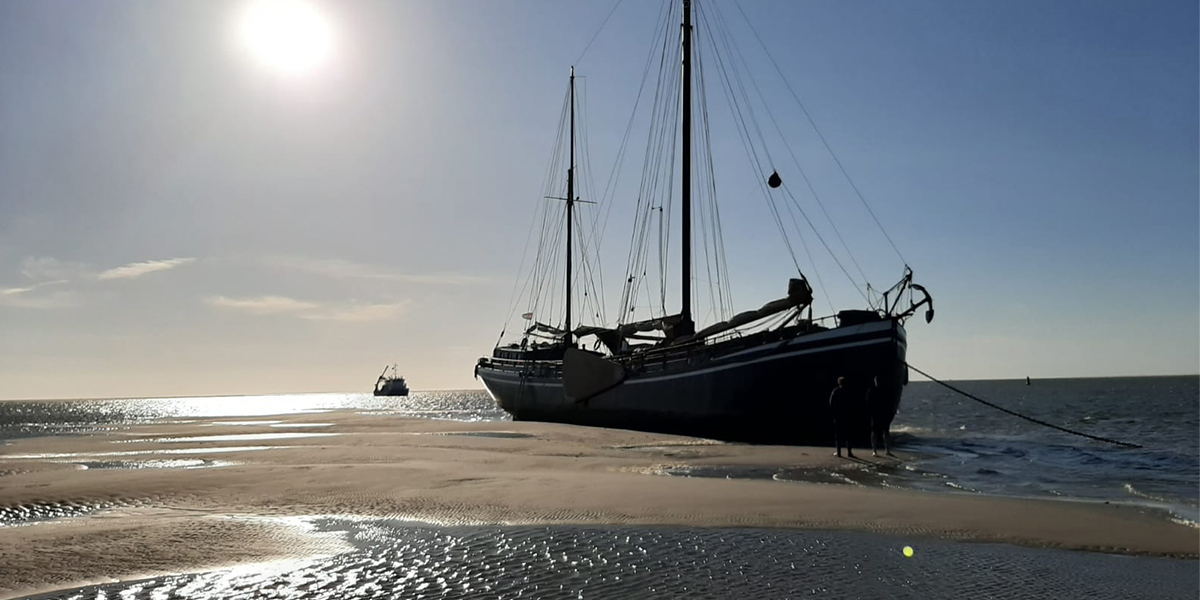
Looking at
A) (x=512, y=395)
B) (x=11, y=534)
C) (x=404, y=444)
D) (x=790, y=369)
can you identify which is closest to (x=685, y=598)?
(x=11, y=534)

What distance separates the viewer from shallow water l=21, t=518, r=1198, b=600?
229 inches

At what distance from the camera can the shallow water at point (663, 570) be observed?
5812 millimetres

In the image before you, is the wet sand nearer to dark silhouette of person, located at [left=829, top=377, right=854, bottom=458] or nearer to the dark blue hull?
dark silhouette of person, located at [left=829, top=377, right=854, bottom=458]

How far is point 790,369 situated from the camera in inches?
1036

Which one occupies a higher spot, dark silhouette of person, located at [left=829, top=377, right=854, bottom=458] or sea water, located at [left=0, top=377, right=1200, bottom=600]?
dark silhouette of person, located at [left=829, top=377, right=854, bottom=458]

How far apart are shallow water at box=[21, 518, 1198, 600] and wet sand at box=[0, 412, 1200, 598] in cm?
54

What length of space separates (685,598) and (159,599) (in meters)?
A: 3.75

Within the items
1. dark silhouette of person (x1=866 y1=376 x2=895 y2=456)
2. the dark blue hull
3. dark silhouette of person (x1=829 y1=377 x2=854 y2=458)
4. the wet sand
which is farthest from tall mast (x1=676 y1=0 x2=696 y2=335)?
the wet sand

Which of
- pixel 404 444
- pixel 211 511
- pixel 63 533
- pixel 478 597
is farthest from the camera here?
pixel 404 444

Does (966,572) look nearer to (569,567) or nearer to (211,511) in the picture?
(569,567)

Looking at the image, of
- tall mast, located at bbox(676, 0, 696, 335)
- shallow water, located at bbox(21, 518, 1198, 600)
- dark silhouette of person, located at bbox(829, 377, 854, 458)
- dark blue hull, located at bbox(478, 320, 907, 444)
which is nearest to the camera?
shallow water, located at bbox(21, 518, 1198, 600)

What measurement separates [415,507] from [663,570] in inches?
179

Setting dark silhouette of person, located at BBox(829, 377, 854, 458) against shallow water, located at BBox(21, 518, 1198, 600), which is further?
dark silhouette of person, located at BBox(829, 377, 854, 458)

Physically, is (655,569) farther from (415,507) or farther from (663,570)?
(415,507)
